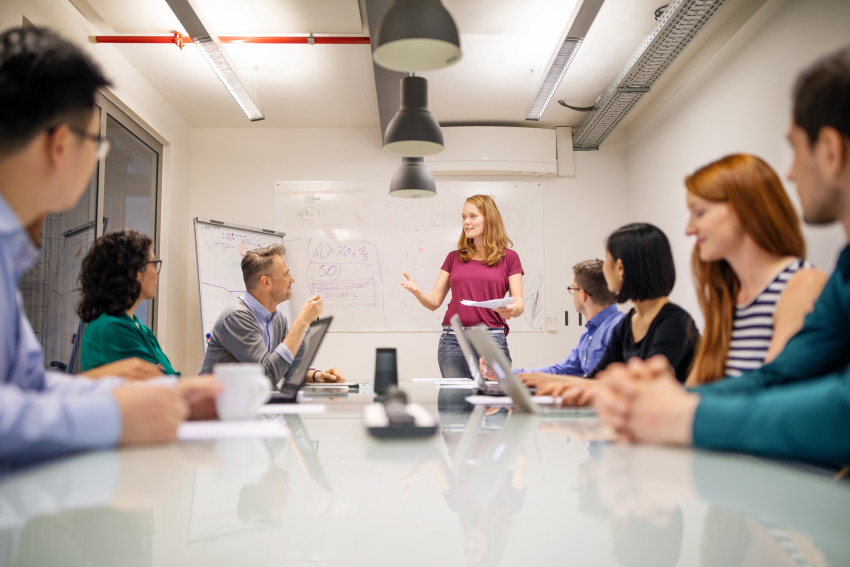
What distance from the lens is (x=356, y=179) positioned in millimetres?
5477

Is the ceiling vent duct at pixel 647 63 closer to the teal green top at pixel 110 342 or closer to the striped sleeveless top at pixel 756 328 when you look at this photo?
the striped sleeveless top at pixel 756 328

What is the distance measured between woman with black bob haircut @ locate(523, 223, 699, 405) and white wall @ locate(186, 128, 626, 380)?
3246 mm

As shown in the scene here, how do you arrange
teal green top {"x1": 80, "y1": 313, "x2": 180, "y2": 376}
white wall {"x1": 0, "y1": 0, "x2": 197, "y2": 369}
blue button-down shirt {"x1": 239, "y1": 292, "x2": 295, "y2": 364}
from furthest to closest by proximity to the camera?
white wall {"x1": 0, "y1": 0, "x2": 197, "y2": 369} < blue button-down shirt {"x1": 239, "y1": 292, "x2": 295, "y2": 364} < teal green top {"x1": 80, "y1": 313, "x2": 180, "y2": 376}

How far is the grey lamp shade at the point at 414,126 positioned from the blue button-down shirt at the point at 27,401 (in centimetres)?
191

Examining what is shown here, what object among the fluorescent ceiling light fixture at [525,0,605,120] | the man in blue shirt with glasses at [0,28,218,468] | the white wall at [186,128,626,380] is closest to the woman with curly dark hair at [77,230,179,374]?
the man in blue shirt with glasses at [0,28,218,468]

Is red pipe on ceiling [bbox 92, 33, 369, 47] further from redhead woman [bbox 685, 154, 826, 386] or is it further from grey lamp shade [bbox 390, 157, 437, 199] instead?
redhead woman [bbox 685, 154, 826, 386]

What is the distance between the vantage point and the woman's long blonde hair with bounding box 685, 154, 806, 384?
1310 millimetres

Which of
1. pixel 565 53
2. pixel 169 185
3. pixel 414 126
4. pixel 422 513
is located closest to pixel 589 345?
pixel 414 126

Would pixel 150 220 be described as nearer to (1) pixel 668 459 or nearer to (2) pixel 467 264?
(2) pixel 467 264

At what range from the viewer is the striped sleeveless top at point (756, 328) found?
4.27ft

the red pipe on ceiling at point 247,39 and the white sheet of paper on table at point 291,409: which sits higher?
the red pipe on ceiling at point 247,39

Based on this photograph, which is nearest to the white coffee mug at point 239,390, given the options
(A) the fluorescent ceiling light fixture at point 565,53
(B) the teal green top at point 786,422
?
(B) the teal green top at point 786,422

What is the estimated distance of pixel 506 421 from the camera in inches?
50.0

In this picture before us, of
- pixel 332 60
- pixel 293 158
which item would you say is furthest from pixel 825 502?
pixel 293 158
